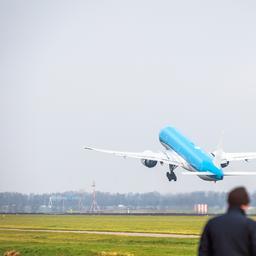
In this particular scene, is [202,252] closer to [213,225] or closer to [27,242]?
[213,225]

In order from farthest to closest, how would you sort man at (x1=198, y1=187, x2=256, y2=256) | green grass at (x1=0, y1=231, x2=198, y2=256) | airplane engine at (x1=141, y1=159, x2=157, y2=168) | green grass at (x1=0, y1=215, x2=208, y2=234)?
airplane engine at (x1=141, y1=159, x2=157, y2=168)
green grass at (x1=0, y1=215, x2=208, y2=234)
green grass at (x1=0, y1=231, x2=198, y2=256)
man at (x1=198, y1=187, x2=256, y2=256)

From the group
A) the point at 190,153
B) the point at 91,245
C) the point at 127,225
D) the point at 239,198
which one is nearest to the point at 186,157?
the point at 190,153

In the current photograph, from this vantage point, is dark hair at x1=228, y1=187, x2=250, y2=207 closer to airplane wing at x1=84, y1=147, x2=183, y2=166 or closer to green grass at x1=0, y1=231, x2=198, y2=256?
green grass at x1=0, y1=231, x2=198, y2=256

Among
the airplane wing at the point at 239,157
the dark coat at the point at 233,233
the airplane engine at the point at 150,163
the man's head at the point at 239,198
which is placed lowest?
the dark coat at the point at 233,233

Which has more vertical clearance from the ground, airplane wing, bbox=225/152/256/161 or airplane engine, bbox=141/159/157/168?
airplane wing, bbox=225/152/256/161

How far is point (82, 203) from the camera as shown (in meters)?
176

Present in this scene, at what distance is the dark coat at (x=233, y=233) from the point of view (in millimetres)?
14859

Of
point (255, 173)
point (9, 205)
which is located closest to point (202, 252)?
point (255, 173)

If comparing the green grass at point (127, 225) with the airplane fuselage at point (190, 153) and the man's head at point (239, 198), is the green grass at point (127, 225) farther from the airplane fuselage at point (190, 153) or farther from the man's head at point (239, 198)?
the man's head at point (239, 198)

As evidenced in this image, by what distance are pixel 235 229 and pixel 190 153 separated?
106 m

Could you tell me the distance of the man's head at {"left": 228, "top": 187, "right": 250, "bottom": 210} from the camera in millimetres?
14883

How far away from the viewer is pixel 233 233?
587 inches

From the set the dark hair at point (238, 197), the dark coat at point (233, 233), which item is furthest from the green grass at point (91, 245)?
the dark hair at point (238, 197)

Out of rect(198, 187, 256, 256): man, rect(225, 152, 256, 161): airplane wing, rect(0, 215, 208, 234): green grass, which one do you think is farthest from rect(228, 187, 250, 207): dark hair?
rect(225, 152, 256, 161): airplane wing
